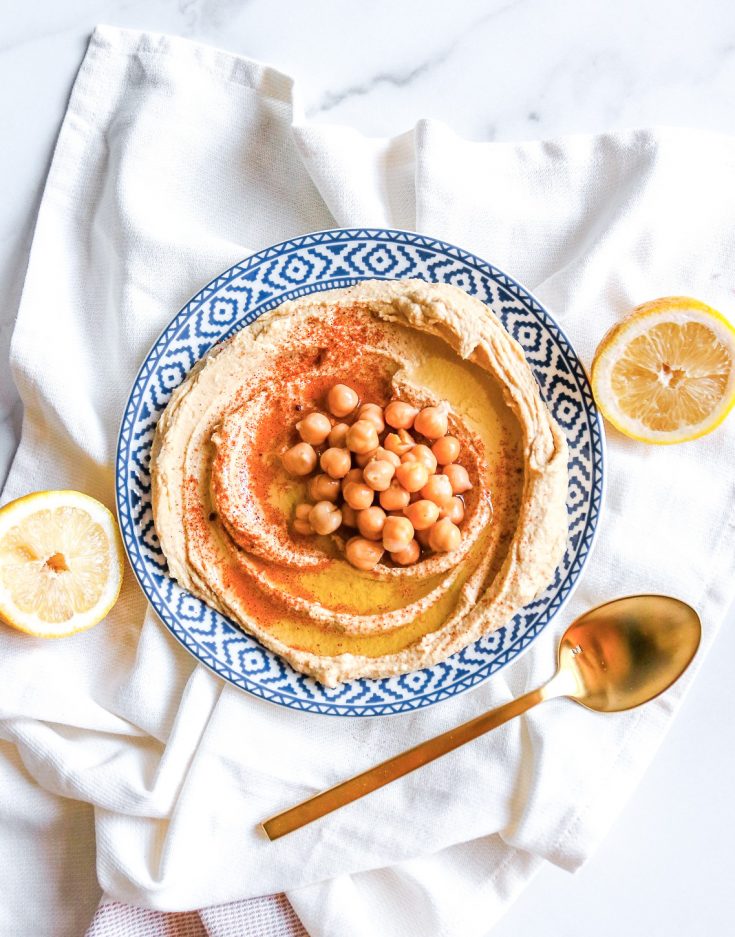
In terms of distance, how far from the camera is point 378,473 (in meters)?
2.93

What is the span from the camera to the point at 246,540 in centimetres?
300

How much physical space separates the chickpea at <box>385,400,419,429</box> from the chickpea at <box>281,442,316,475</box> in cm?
29

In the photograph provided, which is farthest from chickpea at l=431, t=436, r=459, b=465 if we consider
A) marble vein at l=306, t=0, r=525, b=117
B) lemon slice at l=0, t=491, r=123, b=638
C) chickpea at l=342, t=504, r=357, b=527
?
marble vein at l=306, t=0, r=525, b=117

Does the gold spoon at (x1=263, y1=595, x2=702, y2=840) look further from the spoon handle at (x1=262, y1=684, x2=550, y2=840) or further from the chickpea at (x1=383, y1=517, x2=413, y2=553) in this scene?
the chickpea at (x1=383, y1=517, x2=413, y2=553)

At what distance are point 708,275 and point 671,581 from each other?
3.52 feet

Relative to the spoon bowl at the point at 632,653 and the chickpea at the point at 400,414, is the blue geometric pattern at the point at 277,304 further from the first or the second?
the chickpea at the point at 400,414

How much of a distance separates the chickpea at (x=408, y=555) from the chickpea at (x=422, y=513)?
0.07m

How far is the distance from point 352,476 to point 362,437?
15 cm

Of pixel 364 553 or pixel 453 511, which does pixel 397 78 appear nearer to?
pixel 453 511

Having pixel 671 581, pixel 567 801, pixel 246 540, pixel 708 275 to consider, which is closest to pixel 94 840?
pixel 246 540

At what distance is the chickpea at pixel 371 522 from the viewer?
2.97 meters

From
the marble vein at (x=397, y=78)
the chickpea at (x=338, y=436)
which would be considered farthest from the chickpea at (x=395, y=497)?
the marble vein at (x=397, y=78)

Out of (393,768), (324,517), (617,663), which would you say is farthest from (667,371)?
(393,768)

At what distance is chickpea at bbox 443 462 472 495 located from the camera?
118 inches
